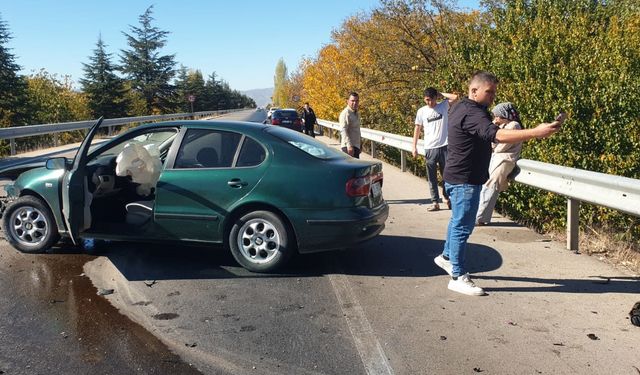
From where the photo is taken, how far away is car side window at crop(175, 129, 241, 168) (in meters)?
5.58

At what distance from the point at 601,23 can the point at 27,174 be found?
15.0 metres

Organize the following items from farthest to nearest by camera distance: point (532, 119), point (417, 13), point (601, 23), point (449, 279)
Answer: point (417, 13) → point (601, 23) → point (532, 119) → point (449, 279)

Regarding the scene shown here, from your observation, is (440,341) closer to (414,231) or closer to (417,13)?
(414,231)

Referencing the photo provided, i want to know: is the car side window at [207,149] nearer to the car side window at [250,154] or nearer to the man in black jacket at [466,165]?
the car side window at [250,154]

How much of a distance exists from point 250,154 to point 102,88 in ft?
160

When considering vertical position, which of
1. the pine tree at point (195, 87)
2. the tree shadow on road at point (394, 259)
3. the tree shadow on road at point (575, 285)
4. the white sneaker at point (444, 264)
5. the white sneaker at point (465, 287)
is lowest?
the tree shadow on road at point (575, 285)

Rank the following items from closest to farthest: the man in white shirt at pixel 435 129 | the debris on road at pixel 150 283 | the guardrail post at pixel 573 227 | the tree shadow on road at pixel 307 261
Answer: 1. the debris on road at pixel 150 283
2. the tree shadow on road at pixel 307 261
3. the guardrail post at pixel 573 227
4. the man in white shirt at pixel 435 129

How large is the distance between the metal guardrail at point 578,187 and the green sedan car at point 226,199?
85.6 inches

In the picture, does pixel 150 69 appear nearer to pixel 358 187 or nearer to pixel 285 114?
pixel 285 114

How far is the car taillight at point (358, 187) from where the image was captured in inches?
208

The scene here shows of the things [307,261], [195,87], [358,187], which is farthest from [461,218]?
[195,87]

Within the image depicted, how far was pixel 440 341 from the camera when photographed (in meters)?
3.87

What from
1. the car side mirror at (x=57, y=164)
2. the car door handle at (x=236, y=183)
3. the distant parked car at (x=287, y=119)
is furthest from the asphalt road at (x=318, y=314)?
the distant parked car at (x=287, y=119)

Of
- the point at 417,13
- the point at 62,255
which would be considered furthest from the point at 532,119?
the point at 417,13
